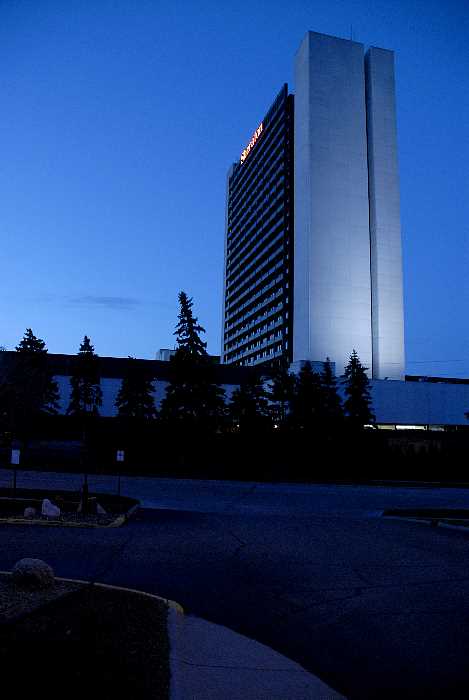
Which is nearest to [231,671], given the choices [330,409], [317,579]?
[317,579]

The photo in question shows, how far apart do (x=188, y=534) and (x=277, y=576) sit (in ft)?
17.1

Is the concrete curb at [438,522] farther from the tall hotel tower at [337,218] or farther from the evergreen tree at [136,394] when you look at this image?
the tall hotel tower at [337,218]

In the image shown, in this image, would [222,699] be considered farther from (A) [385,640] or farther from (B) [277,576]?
(B) [277,576]

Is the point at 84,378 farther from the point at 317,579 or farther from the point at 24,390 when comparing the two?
the point at 317,579

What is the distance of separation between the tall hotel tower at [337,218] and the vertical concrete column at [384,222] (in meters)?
0.18

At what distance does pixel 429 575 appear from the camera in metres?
10.4

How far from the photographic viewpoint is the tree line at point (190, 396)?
161ft

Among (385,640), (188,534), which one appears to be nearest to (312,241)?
(188,534)

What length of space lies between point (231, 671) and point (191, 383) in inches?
1801

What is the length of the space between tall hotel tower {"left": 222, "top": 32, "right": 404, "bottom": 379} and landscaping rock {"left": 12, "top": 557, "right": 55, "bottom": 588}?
298 ft

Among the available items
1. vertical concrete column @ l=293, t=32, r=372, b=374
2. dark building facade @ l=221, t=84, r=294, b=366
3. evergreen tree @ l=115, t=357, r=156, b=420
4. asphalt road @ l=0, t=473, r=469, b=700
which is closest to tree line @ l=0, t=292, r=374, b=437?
evergreen tree @ l=115, t=357, r=156, b=420

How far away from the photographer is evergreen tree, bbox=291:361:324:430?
6094 cm

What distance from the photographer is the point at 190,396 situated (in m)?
50.8

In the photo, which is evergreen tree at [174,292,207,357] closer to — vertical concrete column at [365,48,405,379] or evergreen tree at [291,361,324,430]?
evergreen tree at [291,361,324,430]
